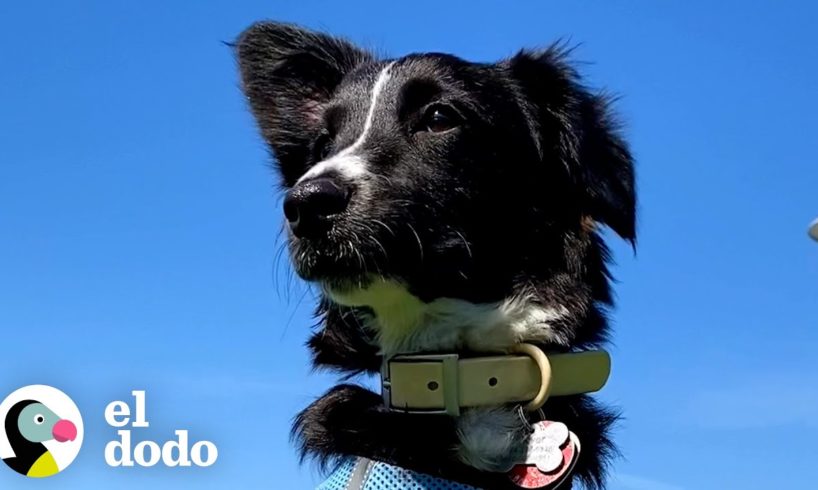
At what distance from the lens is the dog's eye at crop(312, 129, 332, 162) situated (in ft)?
15.1

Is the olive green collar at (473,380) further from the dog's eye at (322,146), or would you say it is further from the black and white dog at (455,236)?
the dog's eye at (322,146)

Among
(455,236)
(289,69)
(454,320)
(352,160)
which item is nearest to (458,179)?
(455,236)

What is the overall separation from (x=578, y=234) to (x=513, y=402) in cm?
77

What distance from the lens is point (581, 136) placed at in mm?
4348

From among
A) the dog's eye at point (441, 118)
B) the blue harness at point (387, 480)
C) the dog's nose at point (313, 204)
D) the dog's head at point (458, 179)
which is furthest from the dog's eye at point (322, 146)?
Result: the blue harness at point (387, 480)

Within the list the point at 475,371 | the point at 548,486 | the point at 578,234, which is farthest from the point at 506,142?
the point at 548,486

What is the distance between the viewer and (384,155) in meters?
4.11

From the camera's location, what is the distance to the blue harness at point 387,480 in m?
3.65

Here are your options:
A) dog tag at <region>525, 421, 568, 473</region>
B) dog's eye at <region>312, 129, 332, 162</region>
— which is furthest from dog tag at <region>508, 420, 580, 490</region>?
dog's eye at <region>312, 129, 332, 162</region>

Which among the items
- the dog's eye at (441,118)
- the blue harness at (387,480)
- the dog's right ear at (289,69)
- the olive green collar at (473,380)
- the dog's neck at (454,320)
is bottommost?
the blue harness at (387,480)

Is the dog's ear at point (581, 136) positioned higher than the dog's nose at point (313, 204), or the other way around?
the dog's ear at point (581, 136)

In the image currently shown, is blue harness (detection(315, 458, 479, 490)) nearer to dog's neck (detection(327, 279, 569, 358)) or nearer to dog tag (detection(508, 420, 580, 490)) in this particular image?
dog tag (detection(508, 420, 580, 490))

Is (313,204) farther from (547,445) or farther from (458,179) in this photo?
(547,445)

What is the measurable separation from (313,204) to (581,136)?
1219 millimetres
